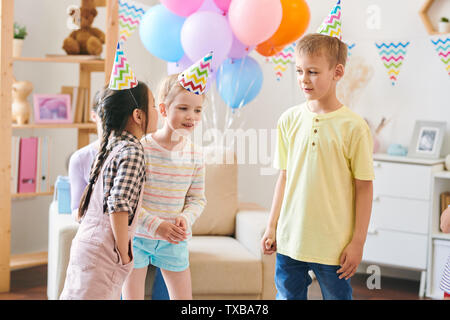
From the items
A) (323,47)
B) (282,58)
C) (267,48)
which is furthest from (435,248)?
(323,47)

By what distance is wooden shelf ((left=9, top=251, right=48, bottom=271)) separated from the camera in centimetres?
293

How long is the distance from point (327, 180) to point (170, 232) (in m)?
0.47

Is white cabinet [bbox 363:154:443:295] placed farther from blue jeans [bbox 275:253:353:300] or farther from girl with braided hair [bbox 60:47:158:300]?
girl with braided hair [bbox 60:47:158:300]

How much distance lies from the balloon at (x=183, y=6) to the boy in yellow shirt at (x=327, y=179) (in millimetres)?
925

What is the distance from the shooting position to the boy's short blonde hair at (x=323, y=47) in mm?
1495

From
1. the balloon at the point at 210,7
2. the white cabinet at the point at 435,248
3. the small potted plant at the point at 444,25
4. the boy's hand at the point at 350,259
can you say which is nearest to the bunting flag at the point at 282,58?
the balloon at the point at 210,7

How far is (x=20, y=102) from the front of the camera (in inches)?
114

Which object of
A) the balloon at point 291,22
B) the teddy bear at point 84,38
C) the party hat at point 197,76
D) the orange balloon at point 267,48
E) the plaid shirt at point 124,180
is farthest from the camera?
the teddy bear at point 84,38

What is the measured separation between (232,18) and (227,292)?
113cm

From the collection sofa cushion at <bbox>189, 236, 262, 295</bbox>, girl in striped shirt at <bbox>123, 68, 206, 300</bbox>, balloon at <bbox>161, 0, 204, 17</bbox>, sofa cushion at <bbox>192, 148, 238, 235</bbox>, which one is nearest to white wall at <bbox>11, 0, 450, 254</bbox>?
sofa cushion at <bbox>192, 148, 238, 235</bbox>

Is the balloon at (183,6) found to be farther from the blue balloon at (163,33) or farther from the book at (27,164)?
the book at (27,164)

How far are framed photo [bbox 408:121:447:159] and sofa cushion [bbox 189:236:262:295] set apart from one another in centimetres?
140

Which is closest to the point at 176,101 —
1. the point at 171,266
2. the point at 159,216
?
the point at 159,216
